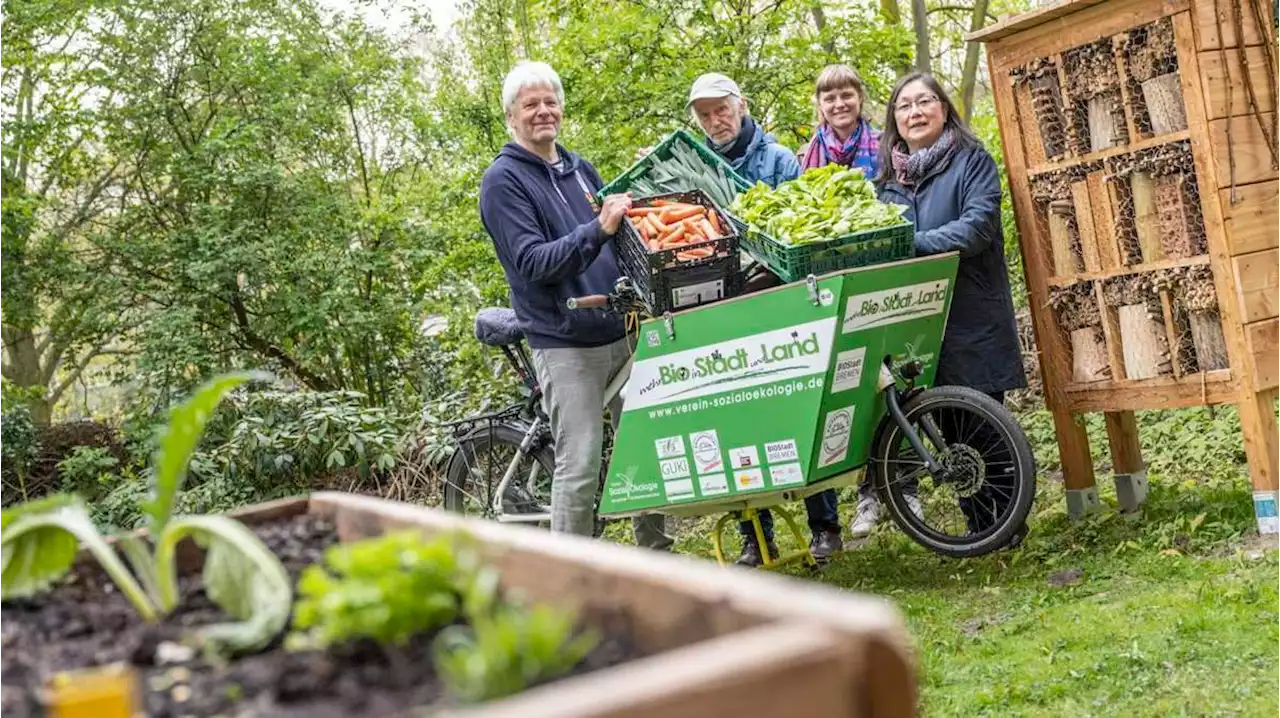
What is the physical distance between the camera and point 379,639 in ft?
4.24

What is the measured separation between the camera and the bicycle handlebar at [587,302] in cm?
458

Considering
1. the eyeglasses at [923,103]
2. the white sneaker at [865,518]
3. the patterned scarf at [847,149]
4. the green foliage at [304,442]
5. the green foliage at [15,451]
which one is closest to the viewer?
the eyeglasses at [923,103]

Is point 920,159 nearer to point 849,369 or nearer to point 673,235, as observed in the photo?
point 849,369

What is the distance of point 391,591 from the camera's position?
1.27 metres

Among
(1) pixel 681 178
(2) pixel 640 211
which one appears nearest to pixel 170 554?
(2) pixel 640 211

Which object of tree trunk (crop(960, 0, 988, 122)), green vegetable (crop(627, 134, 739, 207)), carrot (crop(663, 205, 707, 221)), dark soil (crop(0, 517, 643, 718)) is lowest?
dark soil (crop(0, 517, 643, 718))

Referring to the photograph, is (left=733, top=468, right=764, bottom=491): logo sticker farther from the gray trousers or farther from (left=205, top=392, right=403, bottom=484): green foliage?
(left=205, top=392, right=403, bottom=484): green foliage

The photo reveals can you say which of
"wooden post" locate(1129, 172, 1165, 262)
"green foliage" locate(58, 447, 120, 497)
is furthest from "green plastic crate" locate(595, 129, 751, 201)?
"green foliage" locate(58, 447, 120, 497)

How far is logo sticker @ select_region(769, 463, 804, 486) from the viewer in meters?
4.50

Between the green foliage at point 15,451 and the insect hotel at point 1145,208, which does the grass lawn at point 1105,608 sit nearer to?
the insect hotel at point 1145,208

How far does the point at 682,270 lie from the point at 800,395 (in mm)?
598

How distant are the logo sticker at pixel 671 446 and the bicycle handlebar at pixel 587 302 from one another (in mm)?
565

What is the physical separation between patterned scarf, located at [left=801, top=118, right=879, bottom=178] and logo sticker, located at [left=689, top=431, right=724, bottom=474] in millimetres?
1382

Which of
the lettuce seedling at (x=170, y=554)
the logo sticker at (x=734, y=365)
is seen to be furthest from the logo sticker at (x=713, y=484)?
the lettuce seedling at (x=170, y=554)
